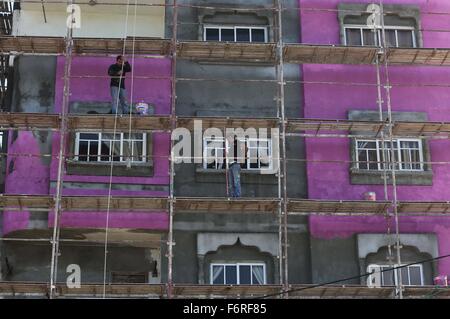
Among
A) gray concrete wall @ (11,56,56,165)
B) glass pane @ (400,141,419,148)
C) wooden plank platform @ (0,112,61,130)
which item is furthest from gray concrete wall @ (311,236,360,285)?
gray concrete wall @ (11,56,56,165)

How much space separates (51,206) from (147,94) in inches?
163

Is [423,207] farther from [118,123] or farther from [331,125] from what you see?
[118,123]

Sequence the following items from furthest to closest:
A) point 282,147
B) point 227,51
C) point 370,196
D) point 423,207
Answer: point 227,51 < point 282,147 < point 370,196 < point 423,207

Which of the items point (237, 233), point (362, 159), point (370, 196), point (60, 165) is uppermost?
point (362, 159)

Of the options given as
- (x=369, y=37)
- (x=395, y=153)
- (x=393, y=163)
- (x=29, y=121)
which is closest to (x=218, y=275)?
(x=393, y=163)

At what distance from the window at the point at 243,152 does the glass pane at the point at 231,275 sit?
8.37ft

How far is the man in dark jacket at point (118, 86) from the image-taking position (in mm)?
22250

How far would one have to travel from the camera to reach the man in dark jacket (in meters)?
22.2

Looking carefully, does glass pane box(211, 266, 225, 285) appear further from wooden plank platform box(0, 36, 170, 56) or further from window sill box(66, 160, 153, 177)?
wooden plank platform box(0, 36, 170, 56)

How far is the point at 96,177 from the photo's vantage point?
73.3ft

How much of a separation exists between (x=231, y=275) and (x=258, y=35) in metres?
6.64

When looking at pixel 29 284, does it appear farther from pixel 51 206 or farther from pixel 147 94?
pixel 147 94

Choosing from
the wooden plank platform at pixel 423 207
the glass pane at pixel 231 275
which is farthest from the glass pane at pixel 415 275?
the glass pane at pixel 231 275

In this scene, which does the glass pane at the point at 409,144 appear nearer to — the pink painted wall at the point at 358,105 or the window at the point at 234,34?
the pink painted wall at the point at 358,105
